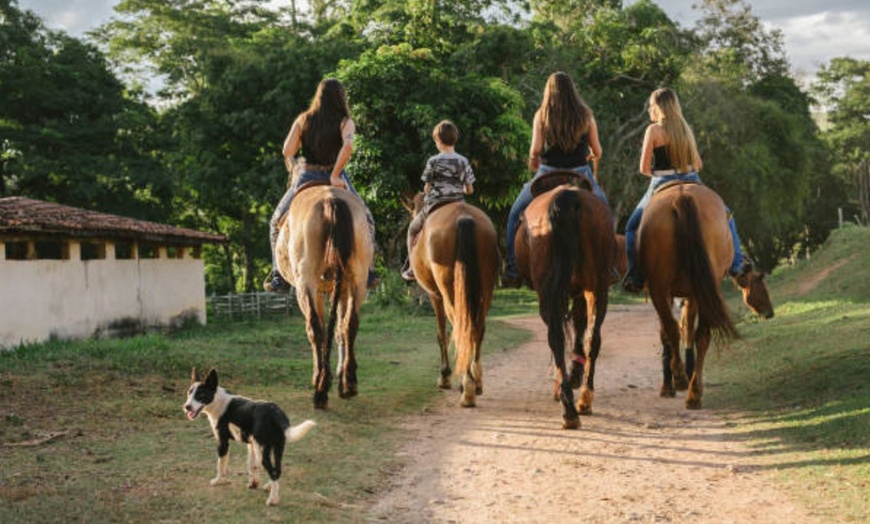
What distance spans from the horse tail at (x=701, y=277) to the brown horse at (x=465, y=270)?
6.25ft

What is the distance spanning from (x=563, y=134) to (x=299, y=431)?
14.7ft

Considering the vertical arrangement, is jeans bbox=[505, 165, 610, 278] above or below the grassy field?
above

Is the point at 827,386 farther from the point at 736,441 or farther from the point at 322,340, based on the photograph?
the point at 322,340

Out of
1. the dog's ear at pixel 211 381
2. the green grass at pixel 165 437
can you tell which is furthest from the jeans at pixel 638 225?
the dog's ear at pixel 211 381

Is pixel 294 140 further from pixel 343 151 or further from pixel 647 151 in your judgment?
pixel 647 151

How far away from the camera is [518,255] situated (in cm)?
862

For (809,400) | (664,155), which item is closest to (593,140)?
(664,155)

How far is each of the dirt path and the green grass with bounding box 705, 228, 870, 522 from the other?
24 cm

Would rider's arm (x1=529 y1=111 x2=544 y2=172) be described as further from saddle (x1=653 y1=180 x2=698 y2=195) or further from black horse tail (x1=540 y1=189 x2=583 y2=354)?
saddle (x1=653 y1=180 x2=698 y2=195)

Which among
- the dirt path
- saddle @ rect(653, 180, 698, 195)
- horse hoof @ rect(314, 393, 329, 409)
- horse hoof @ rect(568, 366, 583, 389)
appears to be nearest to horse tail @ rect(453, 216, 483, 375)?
the dirt path

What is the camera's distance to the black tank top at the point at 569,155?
835 centimetres

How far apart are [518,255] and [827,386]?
3.33 metres

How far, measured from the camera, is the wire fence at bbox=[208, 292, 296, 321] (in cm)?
3089

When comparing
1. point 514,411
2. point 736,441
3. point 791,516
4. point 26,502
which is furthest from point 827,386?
point 26,502
